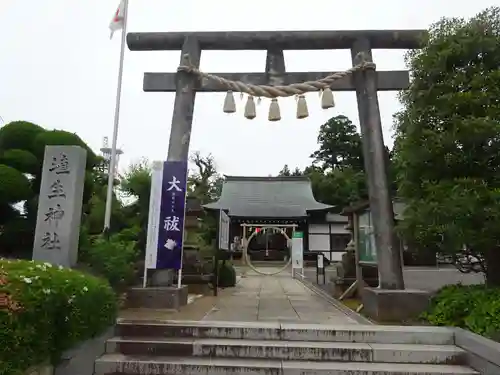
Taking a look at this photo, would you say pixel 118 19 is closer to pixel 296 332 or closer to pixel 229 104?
pixel 229 104

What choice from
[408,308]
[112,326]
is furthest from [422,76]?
[112,326]

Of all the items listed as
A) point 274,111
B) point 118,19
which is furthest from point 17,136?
point 274,111

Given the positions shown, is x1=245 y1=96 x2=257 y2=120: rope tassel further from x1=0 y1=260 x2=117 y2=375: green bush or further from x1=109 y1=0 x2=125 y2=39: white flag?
x1=109 y1=0 x2=125 y2=39: white flag

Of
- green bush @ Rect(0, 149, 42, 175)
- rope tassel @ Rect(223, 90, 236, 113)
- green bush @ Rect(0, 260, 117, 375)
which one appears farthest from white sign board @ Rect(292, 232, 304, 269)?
green bush @ Rect(0, 260, 117, 375)

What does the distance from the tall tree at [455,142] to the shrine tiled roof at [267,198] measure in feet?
67.6

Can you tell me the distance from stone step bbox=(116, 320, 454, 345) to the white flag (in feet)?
26.6

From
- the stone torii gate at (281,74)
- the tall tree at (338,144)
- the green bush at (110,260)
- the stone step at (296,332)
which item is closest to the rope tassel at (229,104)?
the stone torii gate at (281,74)

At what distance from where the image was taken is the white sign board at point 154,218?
23.4 ft

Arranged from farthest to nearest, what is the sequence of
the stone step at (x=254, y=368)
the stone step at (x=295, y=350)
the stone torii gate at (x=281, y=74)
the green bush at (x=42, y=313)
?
the stone torii gate at (x=281, y=74), the stone step at (x=295, y=350), the stone step at (x=254, y=368), the green bush at (x=42, y=313)

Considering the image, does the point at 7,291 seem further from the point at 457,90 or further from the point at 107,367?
the point at 457,90

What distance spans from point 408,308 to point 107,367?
4.62m

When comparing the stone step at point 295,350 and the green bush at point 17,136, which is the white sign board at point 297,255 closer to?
the green bush at point 17,136

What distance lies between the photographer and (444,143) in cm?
582

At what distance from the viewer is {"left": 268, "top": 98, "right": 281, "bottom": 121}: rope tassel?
7.81 metres
